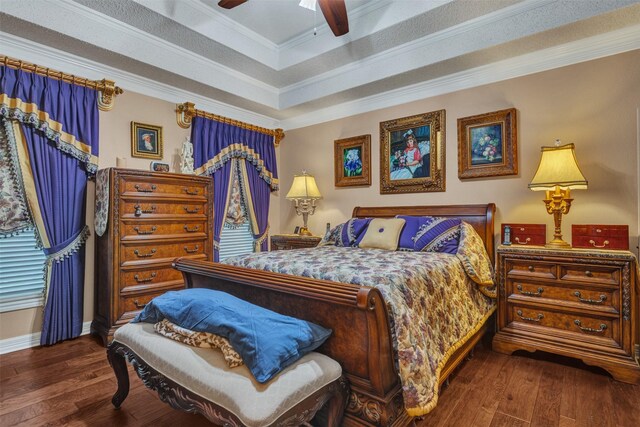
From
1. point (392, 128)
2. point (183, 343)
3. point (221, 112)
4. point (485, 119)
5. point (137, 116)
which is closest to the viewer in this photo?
point (183, 343)

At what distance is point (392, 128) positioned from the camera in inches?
150

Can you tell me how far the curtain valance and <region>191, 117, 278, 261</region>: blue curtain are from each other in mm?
1044

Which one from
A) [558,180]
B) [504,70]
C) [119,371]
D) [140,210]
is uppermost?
[504,70]

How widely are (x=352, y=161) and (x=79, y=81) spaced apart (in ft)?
9.53

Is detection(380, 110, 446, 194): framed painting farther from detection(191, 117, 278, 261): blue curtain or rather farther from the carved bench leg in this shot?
the carved bench leg

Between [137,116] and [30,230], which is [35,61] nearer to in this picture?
[137,116]

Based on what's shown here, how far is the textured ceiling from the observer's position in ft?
8.50

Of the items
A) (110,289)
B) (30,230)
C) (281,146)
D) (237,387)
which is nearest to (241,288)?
(237,387)

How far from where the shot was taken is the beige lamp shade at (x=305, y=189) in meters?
4.16

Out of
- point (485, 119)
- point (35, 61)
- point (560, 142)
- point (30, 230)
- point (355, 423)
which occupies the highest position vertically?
point (35, 61)

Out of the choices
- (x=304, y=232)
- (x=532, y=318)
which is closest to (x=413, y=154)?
(x=304, y=232)

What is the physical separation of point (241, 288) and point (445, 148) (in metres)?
2.57

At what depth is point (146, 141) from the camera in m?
3.50

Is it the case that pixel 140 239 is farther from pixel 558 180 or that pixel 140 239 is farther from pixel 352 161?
pixel 558 180
